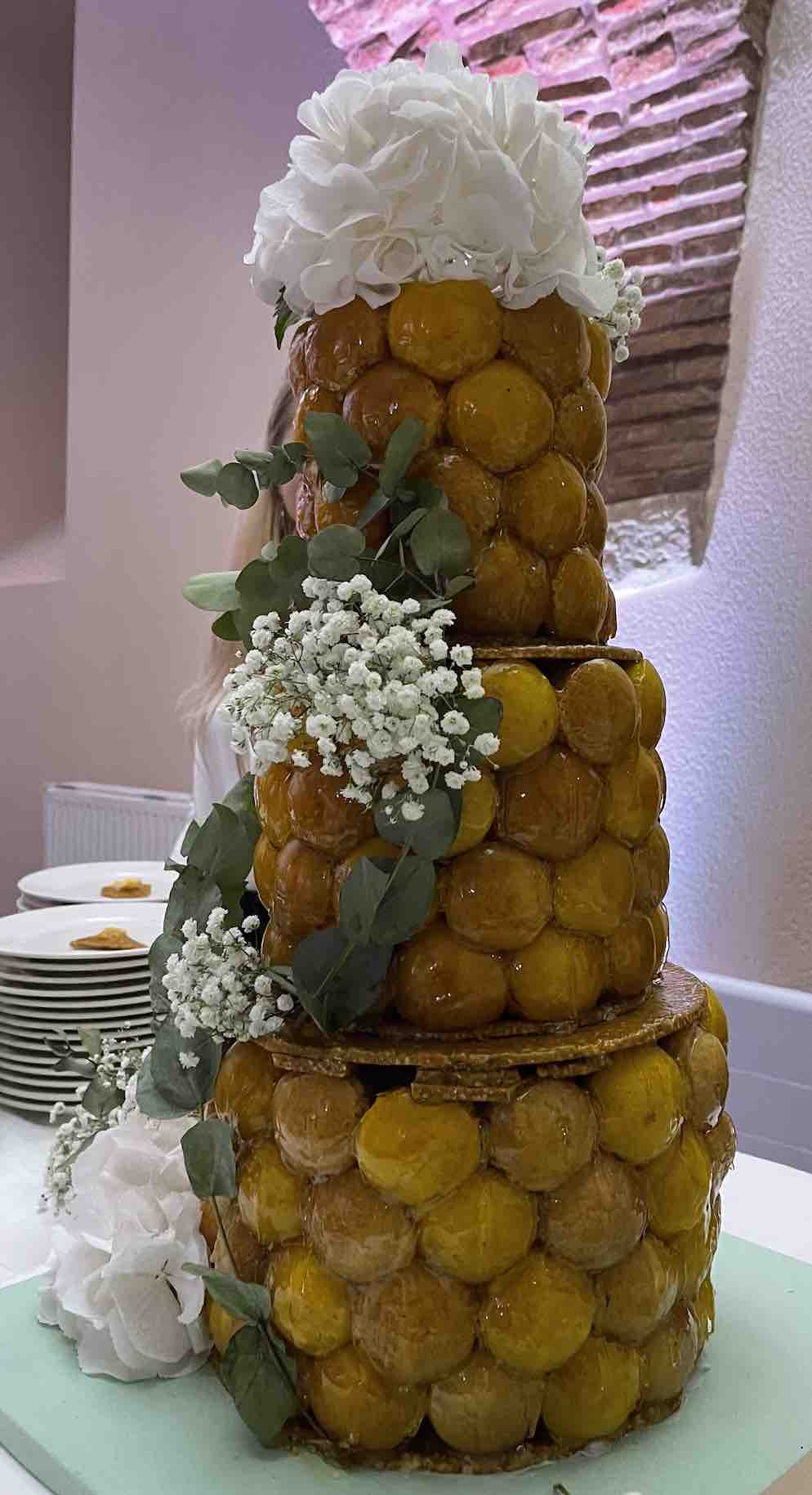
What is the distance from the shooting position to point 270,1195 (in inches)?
27.8

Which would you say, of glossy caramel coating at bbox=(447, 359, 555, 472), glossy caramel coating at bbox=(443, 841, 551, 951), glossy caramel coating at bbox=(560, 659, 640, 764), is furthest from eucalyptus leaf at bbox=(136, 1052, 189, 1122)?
glossy caramel coating at bbox=(447, 359, 555, 472)

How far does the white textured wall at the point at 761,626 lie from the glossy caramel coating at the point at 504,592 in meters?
1.52

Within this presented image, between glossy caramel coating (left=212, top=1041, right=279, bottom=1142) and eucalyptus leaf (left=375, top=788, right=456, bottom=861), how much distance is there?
17cm

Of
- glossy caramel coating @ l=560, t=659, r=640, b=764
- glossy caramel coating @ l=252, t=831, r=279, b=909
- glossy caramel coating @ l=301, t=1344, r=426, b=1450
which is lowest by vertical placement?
glossy caramel coating @ l=301, t=1344, r=426, b=1450

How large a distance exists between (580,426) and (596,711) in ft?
0.58

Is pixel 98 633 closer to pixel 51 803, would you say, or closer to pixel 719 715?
pixel 51 803

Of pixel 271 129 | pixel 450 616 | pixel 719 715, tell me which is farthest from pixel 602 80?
pixel 450 616

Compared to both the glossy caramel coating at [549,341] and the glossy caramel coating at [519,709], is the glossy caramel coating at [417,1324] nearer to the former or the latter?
the glossy caramel coating at [519,709]

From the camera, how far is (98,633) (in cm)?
412

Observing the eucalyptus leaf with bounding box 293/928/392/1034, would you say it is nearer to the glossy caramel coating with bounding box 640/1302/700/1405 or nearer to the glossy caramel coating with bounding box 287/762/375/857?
the glossy caramel coating with bounding box 287/762/375/857

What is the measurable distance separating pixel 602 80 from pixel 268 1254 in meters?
2.15

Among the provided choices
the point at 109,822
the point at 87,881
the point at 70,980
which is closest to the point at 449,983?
the point at 70,980

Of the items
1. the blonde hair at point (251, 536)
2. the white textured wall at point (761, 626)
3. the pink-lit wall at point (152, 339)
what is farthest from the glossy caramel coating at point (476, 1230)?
the pink-lit wall at point (152, 339)

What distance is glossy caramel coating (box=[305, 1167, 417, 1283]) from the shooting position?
2.17 ft
